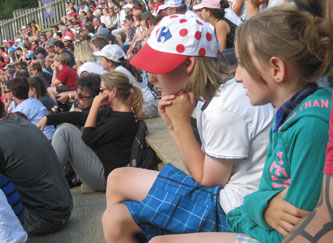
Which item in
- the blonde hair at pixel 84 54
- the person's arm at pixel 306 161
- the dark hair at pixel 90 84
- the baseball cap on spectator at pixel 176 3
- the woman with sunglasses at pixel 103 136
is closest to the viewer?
the person's arm at pixel 306 161

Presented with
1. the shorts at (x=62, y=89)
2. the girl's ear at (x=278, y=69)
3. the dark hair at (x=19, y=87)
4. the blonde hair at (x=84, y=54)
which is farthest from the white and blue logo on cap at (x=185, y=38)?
the shorts at (x=62, y=89)

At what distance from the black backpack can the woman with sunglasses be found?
3.0 inches

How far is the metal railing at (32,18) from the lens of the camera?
26198mm

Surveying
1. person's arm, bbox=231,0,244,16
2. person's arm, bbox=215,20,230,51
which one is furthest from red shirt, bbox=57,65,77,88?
person's arm, bbox=215,20,230,51

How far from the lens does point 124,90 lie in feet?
14.2

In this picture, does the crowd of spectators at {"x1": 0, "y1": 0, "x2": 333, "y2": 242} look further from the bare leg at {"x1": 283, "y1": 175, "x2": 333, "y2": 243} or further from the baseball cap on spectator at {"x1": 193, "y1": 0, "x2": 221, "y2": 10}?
the bare leg at {"x1": 283, "y1": 175, "x2": 333, "y2": 243}

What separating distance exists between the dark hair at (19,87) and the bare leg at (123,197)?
3.34 meters

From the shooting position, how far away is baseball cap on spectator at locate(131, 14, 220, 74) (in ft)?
7.41

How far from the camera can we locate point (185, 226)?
6.63 ft

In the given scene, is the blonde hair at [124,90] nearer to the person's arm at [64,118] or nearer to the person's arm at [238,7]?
the person's arm at [64,118]

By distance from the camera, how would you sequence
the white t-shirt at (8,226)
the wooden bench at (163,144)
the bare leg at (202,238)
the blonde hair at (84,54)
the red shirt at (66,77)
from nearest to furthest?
the bare leg at (202,238) → the white t-shirt at (8,226) → the wooden bench at (163,144) → the blonde hair at (84,54) → the red shirt at (66,77)

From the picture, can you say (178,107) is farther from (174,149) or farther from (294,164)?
(174,149)

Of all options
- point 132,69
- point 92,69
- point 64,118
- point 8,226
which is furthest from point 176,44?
point 92,69

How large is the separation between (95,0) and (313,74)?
67.8ft
